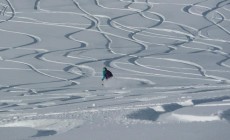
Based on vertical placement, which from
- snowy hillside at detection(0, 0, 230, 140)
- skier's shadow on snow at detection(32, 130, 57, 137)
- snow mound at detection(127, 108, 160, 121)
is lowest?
snowy hillside at detection(0, 0, 230, 140)

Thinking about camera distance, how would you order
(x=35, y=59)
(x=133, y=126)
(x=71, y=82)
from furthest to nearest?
(x=35, y=59) → (x=71, y=82) → (x=133, y=126)

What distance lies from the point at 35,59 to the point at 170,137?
8.67m

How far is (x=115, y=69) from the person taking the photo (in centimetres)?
1080

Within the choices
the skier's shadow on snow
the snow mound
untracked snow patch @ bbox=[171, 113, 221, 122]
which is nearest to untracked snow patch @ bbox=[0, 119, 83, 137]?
the skier's shadow on snow

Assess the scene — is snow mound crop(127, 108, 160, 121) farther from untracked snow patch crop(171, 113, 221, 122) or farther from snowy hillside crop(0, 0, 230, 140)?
untracked snow patch crop(171, 113, 221, 122)

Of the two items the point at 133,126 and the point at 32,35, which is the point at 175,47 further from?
the point at 133,126

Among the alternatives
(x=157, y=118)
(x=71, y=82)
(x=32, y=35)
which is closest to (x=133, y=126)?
(x=157, y=118)

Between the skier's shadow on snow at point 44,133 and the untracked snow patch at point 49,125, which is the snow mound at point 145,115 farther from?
the skier's shadow on snow at point 44,133

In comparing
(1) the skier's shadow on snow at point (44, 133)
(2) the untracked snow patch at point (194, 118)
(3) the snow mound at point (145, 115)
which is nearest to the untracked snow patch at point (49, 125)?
(1) the skier's shadow on snow at point (44, 133)

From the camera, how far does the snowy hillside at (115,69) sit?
3.68 m

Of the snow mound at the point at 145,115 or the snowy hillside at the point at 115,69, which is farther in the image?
the snow mound at the point at 145,115

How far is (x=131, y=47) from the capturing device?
12.9 m

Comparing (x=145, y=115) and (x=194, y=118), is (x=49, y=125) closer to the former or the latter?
(x=145, y=115)

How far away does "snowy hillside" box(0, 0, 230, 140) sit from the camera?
368 centimetres
